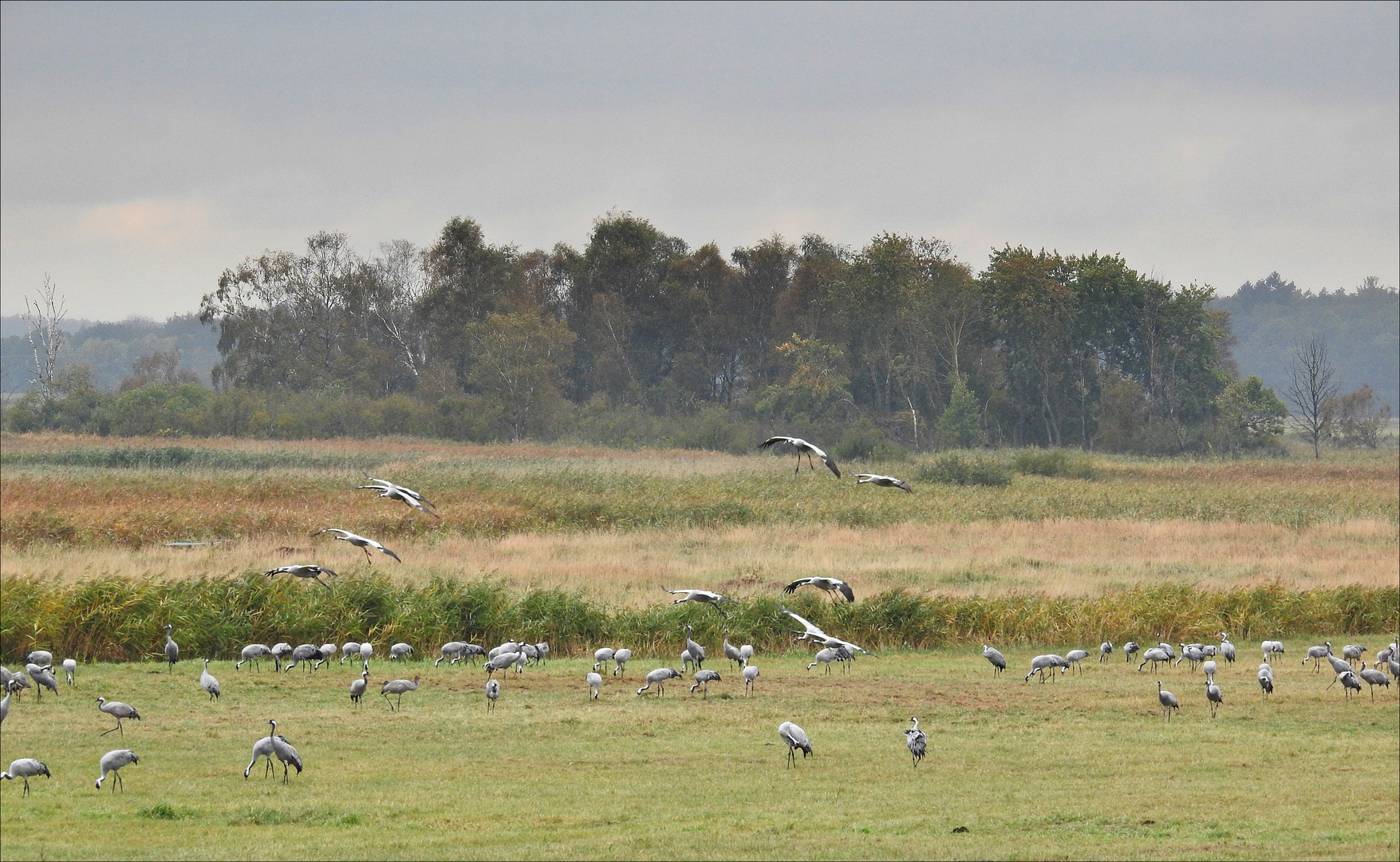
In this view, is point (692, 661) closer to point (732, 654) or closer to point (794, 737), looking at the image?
point (732, 654)

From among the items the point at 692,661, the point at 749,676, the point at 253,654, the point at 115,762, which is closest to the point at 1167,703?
the point at 749,676

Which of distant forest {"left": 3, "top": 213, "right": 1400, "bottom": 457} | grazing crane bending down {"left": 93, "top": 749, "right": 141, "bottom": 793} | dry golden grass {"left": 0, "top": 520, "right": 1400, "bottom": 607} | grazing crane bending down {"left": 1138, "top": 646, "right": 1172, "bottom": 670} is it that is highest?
distant forest {"left": 3, "top": 213, "right": 1400, "bottom": 457}

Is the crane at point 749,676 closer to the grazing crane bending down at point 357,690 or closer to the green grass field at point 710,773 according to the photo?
the green grass field at point 710,773

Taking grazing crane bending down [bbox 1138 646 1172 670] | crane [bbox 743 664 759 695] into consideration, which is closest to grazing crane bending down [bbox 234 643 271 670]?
crane [bbox 743 664 759 695]

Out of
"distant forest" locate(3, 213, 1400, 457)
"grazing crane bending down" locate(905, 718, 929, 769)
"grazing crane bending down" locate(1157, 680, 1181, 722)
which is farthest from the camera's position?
"distant forest" locate(3, 213, 1400, 457)

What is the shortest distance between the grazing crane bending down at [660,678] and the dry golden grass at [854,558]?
329 inches

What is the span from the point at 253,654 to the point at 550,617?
235 inches

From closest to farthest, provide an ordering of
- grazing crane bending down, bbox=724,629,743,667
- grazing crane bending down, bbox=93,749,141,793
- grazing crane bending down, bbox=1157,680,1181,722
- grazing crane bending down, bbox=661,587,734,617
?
grazing crane bending down, bbox=93,749,141,793
grazing crane bending down, bbox=1157,680,1181,722
grazing crane bending down, bbox=661,587,734,617
grazing crane bending down, bbox=724,629,743,667

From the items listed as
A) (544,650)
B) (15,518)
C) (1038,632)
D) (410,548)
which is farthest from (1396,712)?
(15,518)

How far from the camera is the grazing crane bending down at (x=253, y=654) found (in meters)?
20.9

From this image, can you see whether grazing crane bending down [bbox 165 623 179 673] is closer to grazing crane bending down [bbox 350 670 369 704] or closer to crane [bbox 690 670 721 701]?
grazing crane bending down [bbox 350 670 369 704]

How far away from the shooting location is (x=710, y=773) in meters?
14.0

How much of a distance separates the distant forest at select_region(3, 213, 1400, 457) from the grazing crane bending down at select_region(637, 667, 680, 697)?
6728 cm

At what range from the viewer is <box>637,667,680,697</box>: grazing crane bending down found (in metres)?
18.6
